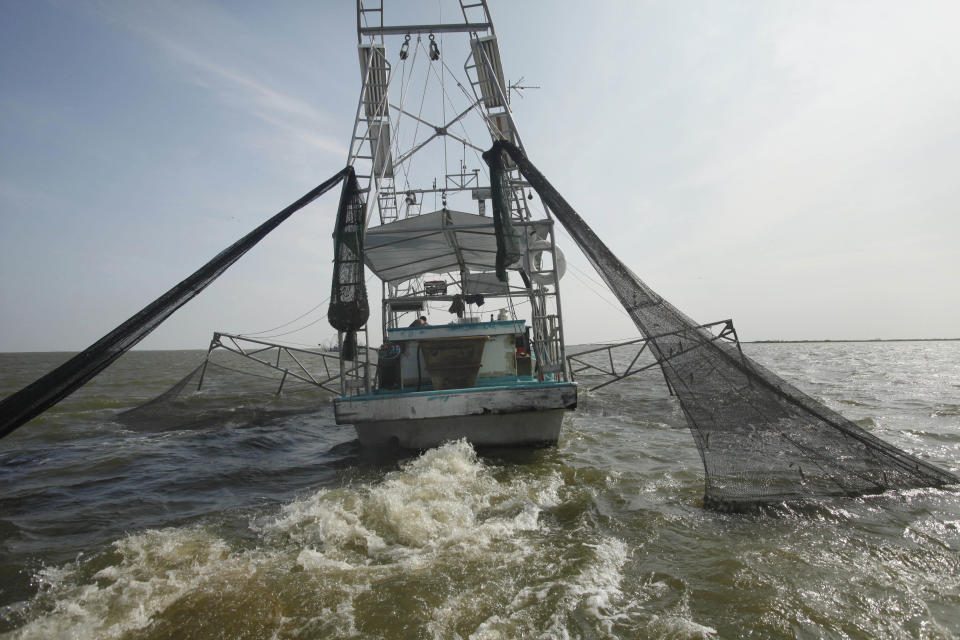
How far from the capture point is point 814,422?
5641 mm

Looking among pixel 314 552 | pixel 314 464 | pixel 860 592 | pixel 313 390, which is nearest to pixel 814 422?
pixel 860 592

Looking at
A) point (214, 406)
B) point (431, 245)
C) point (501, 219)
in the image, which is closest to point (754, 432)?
point (501, 219)

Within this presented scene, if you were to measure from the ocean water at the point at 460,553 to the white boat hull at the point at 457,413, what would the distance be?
1.15 ft

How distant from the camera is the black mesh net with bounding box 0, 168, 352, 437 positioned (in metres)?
5.05

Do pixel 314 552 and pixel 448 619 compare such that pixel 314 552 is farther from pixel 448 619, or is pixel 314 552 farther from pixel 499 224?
pixel 499 224

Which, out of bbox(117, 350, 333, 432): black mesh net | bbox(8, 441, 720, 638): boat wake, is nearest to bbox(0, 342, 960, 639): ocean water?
bbox(8, 441, 720, 638): boat wake

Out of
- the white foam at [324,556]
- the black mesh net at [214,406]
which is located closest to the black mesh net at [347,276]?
the black mesh net at [214,406]

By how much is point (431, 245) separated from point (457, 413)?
13.8ft

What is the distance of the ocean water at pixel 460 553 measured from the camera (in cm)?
350

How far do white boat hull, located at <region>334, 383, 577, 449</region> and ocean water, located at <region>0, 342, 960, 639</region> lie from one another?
1.15 feet

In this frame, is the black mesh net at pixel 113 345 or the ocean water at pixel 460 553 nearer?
the ocean water at pixel 460 553

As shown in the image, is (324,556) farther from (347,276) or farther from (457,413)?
(347,276)

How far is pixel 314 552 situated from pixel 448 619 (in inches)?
71.1

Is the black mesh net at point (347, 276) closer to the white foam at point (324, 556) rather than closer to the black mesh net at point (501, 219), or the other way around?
the black mesh net at point (501, 219)
